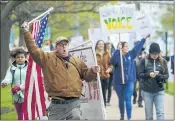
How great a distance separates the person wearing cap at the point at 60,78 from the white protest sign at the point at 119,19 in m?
5.84

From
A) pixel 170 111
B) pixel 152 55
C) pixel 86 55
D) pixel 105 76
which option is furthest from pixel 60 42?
pixel 170 111

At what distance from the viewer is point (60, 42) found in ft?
25.6

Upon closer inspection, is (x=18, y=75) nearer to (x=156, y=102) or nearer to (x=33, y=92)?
(x=33, y=92)

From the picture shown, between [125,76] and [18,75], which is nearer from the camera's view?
[18,75]

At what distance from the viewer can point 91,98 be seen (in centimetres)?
Result: 920

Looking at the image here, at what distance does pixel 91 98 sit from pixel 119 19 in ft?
15.9

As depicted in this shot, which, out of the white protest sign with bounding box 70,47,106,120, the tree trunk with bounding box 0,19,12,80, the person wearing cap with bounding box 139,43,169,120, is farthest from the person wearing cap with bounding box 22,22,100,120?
the tree trunk with bounding box 0,19,12,80

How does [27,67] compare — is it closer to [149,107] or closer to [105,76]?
[149,107]

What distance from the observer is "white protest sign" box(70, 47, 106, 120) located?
9.05 meters

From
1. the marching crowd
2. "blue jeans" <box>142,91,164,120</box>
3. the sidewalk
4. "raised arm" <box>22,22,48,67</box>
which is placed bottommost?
the sidewalk

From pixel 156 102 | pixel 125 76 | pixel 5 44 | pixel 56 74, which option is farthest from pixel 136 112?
pixel 5 44

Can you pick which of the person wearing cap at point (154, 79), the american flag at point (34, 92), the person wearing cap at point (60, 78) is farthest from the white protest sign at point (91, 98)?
the person wearing cap at point (154, 79)

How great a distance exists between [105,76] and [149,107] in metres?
3.80

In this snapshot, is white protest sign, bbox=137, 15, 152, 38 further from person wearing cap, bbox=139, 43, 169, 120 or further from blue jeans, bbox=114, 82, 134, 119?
person wearing cap, bbox=139, 43, 169, 120
